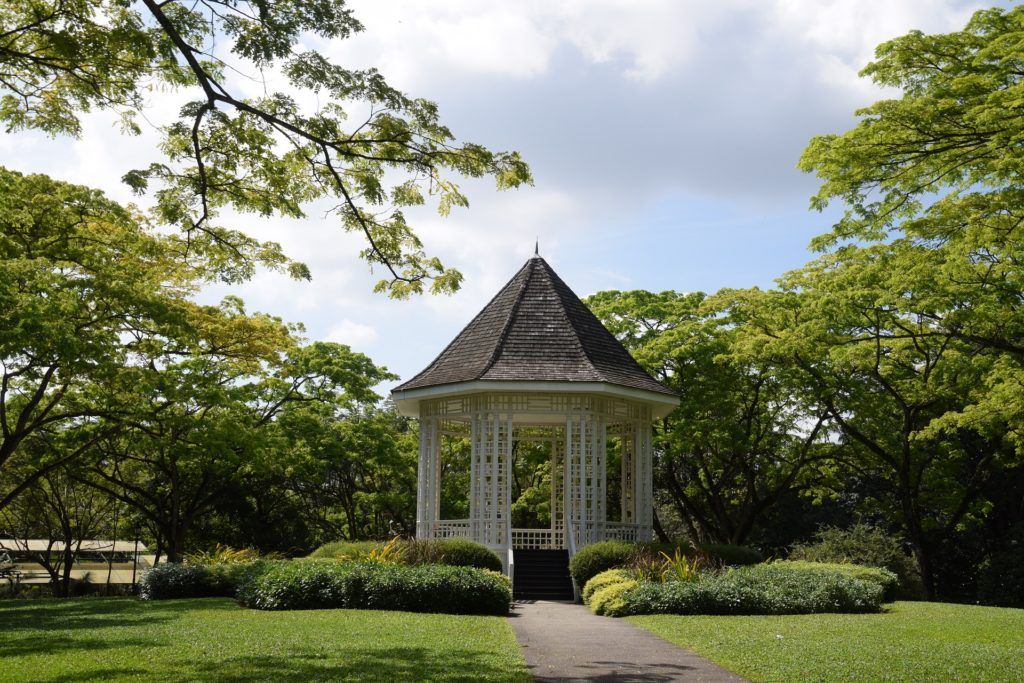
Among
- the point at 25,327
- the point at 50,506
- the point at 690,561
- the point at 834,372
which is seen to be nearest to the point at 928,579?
the point at 834,372

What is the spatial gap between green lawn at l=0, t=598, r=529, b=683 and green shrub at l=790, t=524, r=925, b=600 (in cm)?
1468

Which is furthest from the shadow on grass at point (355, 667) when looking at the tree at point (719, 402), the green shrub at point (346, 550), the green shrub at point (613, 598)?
the tree at point (719, 402)

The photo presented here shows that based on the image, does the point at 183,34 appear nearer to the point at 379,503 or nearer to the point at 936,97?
the point at 936,97

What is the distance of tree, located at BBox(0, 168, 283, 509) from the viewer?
53.0 ft

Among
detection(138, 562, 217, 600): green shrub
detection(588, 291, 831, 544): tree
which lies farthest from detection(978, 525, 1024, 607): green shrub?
detection(138, 562, 217, 600): green shrub

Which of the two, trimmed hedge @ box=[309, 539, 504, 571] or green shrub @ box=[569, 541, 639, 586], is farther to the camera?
green shrub @ box=[569, 541, 639, 586]

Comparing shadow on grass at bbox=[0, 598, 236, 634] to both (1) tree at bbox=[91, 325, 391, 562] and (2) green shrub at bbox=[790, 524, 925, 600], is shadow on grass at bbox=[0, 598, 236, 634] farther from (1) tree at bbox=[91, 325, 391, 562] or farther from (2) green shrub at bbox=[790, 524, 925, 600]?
(2) green shrub at bbox=[790, 524, 925, 600]

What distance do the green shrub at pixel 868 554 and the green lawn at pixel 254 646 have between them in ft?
48.2

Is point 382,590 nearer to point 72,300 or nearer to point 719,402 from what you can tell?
point 72,300

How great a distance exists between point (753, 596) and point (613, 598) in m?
2.36

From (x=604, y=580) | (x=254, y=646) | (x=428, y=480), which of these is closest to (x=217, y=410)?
(x=428, y=480)

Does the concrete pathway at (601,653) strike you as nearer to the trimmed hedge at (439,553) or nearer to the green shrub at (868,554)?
the trimmed hedge at (439,553)

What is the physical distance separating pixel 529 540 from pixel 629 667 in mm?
15089

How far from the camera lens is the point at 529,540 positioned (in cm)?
2461
